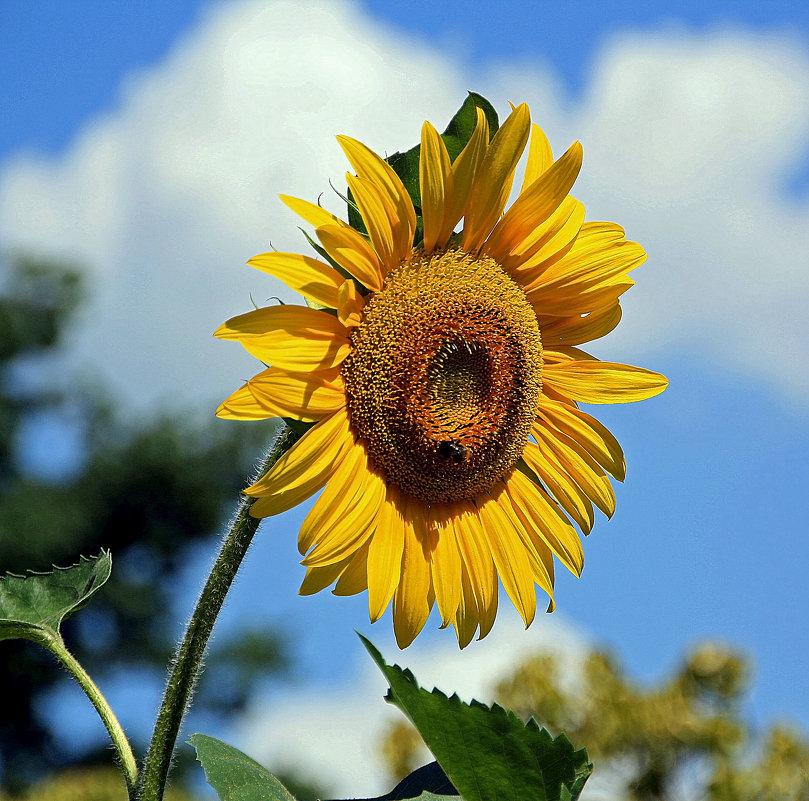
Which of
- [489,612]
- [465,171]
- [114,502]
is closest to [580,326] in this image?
[465,171]

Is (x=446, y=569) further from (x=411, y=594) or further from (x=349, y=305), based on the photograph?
(x=349, y=305)

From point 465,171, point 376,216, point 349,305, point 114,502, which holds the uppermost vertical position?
point 465,171

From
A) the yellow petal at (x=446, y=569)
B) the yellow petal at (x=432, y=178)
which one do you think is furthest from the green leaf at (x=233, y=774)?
the yellow petal at (x=432, y=178)

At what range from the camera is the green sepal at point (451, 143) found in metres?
1.36

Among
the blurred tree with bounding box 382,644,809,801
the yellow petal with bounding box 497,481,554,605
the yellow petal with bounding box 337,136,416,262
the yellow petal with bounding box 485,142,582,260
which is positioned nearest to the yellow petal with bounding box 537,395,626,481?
the yellow petal with bounding box 497,481,554,605

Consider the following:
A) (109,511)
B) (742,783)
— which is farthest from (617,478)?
(109,511)

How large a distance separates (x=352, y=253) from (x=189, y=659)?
537mm

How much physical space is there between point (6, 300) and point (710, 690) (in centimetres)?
1502

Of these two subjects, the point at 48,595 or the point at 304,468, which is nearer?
the point at 304,468

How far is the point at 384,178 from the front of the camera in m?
1.33

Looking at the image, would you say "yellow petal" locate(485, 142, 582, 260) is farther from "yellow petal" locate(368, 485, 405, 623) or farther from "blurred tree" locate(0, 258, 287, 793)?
"blurred tree" locate(0, 258, 287, 793)

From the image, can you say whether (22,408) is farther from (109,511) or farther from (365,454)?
(365,454)

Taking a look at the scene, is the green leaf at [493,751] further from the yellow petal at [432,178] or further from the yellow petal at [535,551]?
the yellow petal at [432,178]

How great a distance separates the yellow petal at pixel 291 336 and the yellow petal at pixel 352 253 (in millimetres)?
70
